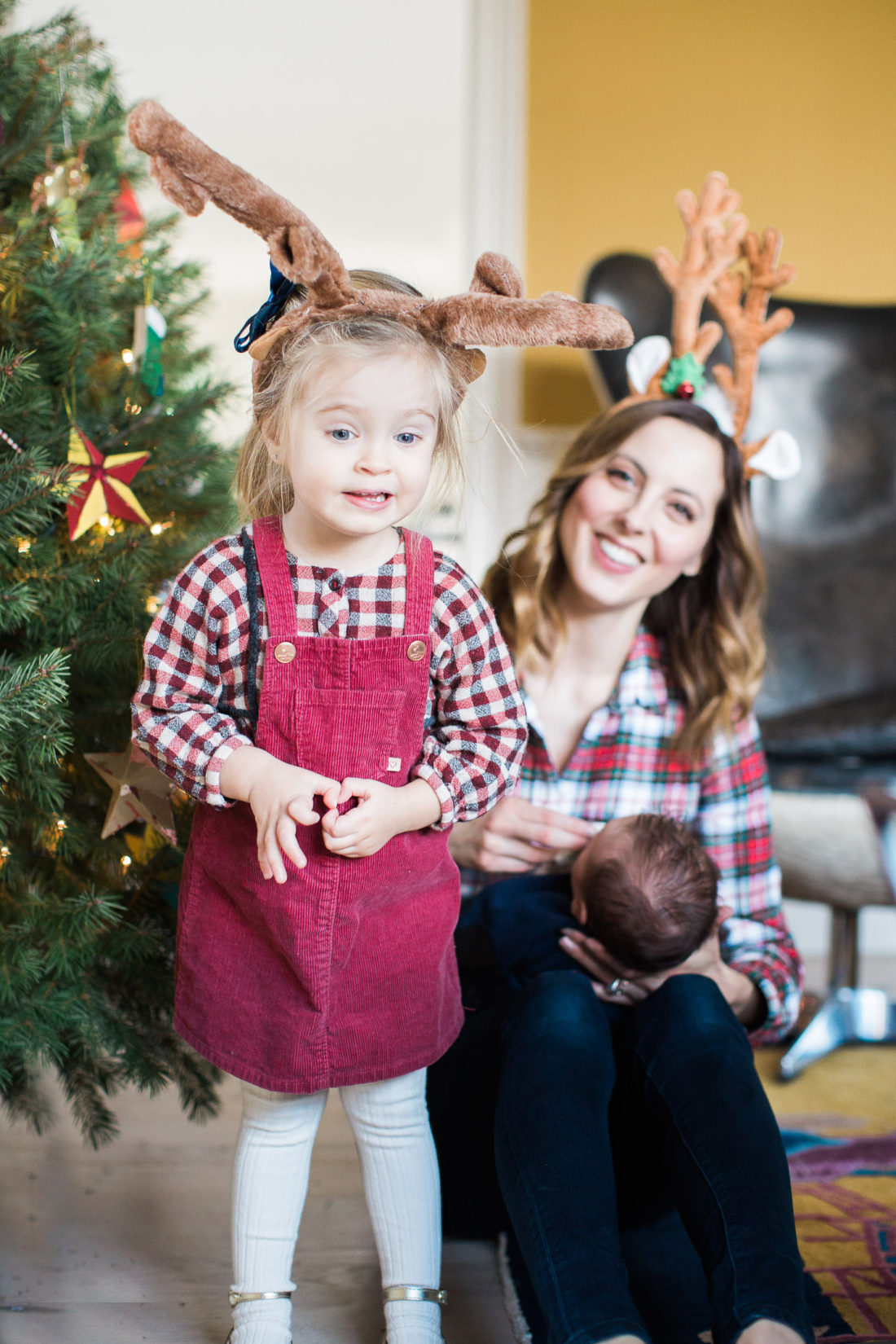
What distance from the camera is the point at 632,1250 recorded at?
115 cm

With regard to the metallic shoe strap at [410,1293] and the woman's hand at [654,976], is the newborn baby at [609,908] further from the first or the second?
the metallic shoe strap at [410,1293]

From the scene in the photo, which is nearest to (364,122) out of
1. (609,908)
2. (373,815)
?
(609,908)

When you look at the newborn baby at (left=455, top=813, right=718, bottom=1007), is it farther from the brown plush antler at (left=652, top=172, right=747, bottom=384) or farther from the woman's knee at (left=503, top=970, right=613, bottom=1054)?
the brown plush antler at (left=652, top=172, right=747, bottom=384)

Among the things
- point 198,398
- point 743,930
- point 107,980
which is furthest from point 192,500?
point 743,930

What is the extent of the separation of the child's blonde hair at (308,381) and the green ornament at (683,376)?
475 millimetres

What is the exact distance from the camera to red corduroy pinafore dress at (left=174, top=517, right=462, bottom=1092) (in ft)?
2.80

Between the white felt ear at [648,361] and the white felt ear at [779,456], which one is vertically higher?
the white felt ear at [648,361]

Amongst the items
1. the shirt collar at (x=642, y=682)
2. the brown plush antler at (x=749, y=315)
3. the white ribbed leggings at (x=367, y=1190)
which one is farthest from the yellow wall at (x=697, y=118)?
the white ribbed leggings at (x=367, y=1190)

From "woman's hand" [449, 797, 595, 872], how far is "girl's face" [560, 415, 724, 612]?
26 centimetres

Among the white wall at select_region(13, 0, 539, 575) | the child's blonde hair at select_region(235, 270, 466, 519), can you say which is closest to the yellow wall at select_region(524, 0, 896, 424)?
the white wall at select_region(13, 0, 539, 575)

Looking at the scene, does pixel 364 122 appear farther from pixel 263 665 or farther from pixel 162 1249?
pixel 162 1249

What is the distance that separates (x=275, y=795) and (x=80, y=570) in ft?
1.26

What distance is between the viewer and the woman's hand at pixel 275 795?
81 cm

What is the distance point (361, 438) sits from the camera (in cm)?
83
